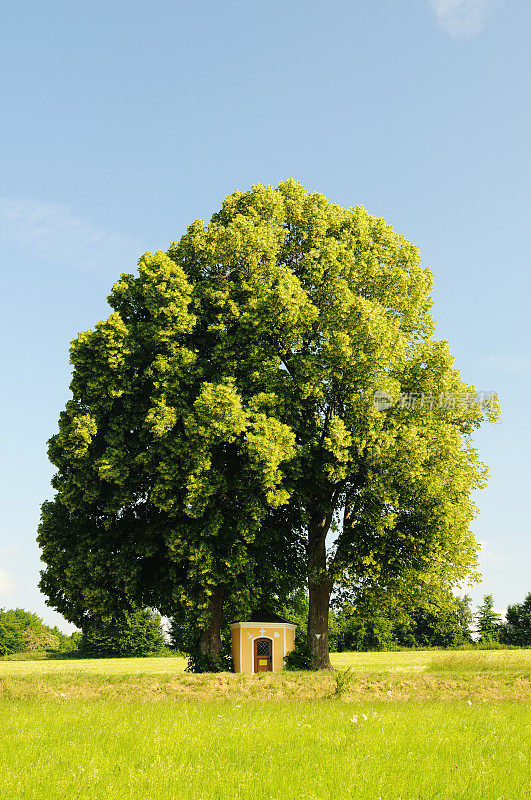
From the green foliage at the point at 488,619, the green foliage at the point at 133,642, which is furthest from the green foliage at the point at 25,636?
the green foliage at the point at 488,619

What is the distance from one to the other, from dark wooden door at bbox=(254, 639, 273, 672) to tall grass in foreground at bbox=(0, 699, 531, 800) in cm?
1522

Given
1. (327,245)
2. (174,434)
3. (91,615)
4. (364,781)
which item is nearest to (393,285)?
(327,245)

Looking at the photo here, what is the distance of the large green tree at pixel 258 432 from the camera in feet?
89.5

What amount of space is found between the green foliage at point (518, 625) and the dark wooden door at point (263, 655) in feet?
183

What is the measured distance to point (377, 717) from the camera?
49.5 feet

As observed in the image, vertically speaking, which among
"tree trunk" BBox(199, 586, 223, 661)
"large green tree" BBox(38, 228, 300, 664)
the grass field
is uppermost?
"large green tree" BBox(38, 228, 300, 664)

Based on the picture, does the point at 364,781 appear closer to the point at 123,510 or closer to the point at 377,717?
the point at 377,717

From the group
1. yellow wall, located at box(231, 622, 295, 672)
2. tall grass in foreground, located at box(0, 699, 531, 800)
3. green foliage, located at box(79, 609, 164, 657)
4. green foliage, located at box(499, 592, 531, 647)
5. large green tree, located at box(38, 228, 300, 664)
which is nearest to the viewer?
tall grass in foreground, located at box(0, 699, 531, 800)

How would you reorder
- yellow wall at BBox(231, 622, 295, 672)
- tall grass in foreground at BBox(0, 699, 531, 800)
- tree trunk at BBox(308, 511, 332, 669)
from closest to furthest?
tall grass in foreground at BBox(0, 699, 531, 800) → tree trunk at BBox(308, 511, 332, 669) → yellow wall at BBox(231, 622, 295, 672)

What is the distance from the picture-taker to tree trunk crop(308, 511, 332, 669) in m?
30.1

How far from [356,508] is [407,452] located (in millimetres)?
5236

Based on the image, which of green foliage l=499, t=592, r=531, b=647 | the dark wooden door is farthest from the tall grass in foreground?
green foliage l=499, t=592, r=531, b=647

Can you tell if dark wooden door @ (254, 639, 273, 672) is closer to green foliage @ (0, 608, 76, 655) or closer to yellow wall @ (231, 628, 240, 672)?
yellow wall @ (231, 628, 240, 672)

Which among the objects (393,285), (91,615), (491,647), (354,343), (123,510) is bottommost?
(491,647)
